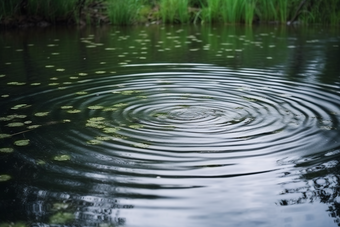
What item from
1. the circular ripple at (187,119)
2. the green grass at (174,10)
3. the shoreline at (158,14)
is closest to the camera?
the circular ripple at (187,119)

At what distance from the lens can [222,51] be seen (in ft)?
28.4

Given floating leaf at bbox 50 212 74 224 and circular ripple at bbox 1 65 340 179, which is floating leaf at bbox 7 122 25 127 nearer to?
circular ripple at bbox 1 65 340 179

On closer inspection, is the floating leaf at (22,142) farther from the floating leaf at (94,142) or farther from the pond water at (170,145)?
the floating leaf at (94,142)

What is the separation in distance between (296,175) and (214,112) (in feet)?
4.84

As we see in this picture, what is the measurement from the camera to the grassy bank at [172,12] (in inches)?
551

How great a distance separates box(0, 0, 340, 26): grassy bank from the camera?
45.9ft

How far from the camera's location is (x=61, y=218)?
2.27 meters

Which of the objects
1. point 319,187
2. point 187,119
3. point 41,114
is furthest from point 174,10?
point 319,187

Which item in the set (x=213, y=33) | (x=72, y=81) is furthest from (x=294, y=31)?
(x=72, y=81)

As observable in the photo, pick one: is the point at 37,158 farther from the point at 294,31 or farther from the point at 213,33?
the point at 294,31

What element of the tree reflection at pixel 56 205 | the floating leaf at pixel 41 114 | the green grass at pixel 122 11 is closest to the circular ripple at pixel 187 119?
the floating leaf at pixel 41 114

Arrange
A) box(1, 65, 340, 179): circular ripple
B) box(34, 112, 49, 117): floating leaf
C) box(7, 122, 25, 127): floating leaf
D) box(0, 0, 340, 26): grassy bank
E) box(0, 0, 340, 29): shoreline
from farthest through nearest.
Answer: box(0, 0, 340, 29): shoreline < box(0, 0, 340, 26): grassy bank < box(34, 112, 49, 117): floating leaf < box(7, 122, 25, 127): floating leaf < box(1, 65, 340, 179): circular ripple

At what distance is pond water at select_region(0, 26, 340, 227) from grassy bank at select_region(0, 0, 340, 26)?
7.85m

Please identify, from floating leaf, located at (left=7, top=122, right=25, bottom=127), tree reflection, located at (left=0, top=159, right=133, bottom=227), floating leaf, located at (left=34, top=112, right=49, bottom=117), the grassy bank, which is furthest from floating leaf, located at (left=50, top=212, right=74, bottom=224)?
the grassy bank
